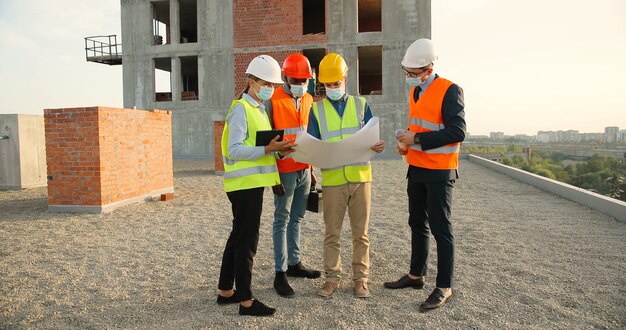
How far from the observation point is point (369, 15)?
2614 centimetres

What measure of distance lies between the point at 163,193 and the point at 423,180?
6792 millimetres

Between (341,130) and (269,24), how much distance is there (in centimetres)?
1955

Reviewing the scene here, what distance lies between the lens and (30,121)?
1049 cm

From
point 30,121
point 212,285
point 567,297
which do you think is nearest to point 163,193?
point 30,121

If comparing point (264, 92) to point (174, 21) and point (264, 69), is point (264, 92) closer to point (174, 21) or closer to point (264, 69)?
point (264, 69)

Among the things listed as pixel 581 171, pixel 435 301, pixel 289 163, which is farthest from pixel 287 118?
pixel 581 171

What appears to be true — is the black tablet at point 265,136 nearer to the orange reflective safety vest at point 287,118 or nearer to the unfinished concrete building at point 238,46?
the orange reflective safety vest at point 287,118

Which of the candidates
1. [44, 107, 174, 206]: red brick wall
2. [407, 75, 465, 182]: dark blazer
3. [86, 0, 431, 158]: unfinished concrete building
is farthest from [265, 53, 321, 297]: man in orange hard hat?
[86, 0, 431, 158]: unfinished concrete building

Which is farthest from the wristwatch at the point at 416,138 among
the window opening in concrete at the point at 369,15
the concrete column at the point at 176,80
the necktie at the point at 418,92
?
the concrete column at the point at 176,80

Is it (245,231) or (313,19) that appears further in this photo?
(313,19)

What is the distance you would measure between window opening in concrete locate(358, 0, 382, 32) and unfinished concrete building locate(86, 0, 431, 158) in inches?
2.5

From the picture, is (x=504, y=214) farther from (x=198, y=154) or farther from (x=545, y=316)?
(x=198, y=154)

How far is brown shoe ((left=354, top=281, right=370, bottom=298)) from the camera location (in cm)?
338

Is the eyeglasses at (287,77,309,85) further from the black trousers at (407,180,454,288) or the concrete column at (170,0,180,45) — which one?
the concrete column at (170,0,180,45)
